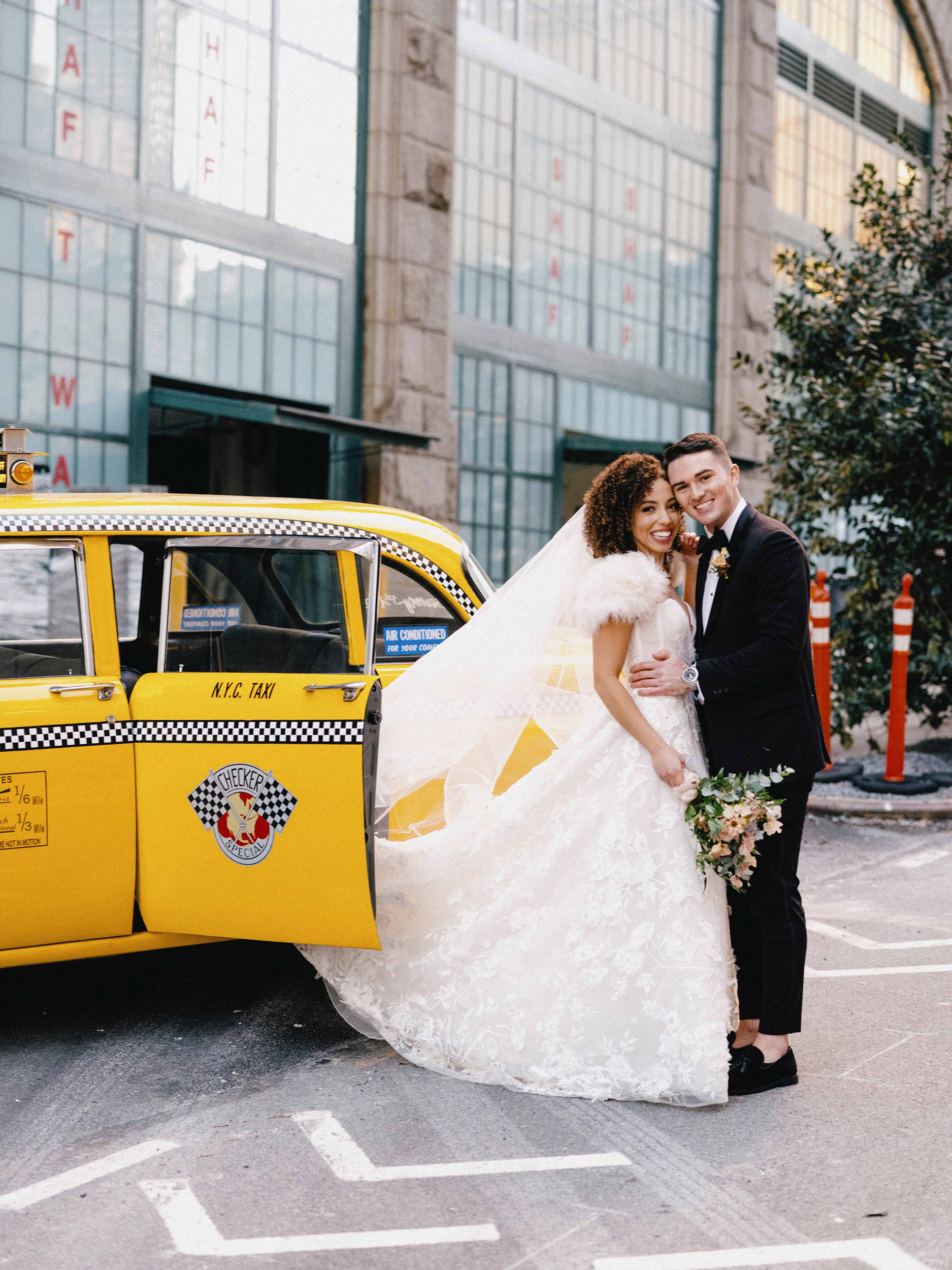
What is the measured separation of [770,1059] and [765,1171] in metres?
0.62

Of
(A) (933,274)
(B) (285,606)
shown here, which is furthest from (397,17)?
(B) (285,606)

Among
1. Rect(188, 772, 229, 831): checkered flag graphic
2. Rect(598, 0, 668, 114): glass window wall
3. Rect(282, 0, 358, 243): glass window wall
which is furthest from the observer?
Rect(598, 0, 668, 114): glass window wall

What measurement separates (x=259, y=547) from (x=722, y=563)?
5.31ft

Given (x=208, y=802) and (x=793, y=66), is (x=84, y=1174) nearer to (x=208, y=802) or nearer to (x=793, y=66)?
(x=208, y=802)

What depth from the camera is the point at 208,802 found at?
396 centimetres

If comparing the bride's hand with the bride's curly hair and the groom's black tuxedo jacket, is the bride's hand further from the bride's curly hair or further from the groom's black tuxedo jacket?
the bride's curly hair

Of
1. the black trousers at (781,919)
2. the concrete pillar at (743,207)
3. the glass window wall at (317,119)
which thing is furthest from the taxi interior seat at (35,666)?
the concrete pillar at (743,207)

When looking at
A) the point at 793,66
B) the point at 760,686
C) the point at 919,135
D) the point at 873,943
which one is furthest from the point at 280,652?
the point at 919,135

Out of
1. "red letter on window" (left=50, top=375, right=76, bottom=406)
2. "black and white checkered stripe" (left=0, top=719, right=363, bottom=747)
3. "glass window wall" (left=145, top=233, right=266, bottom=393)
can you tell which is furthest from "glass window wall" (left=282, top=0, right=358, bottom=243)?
"black and white checkered stripe" (left=0, top=719, right=363, bottom=747)

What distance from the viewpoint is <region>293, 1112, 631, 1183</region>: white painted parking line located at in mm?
3238

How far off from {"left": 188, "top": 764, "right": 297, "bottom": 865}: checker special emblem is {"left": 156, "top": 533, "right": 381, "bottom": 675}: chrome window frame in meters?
0.52

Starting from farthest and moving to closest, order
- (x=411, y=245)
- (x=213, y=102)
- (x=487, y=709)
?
(x=411, y=245) → (x=213, y=102) → (x=487, y=709)

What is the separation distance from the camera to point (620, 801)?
387 cm

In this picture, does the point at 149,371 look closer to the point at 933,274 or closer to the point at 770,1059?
the point at 933,274
